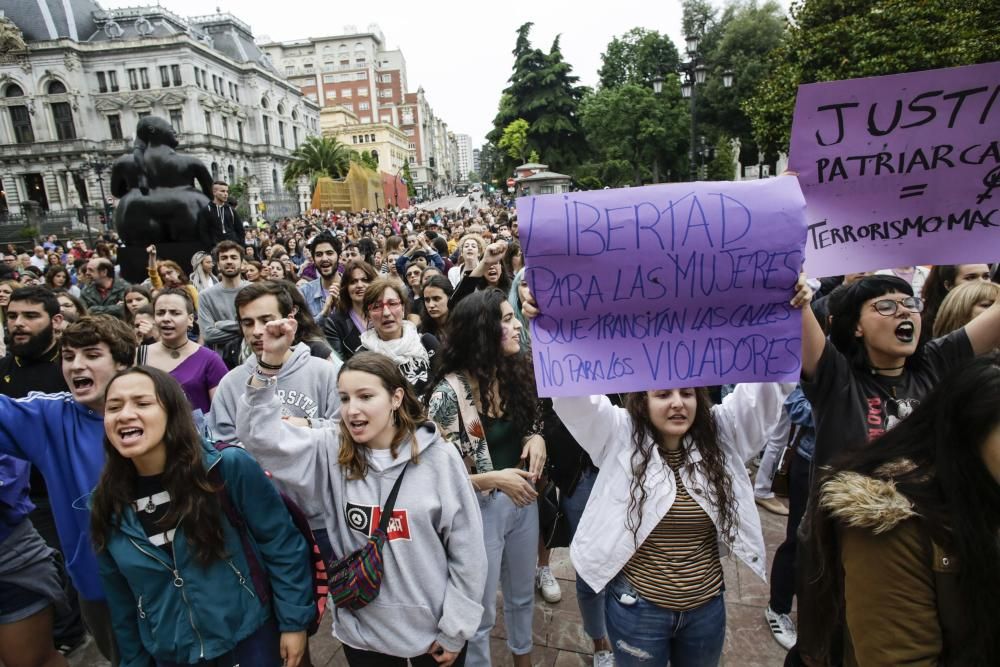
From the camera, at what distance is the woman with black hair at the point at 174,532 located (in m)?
1.88

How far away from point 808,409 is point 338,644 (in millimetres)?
2903

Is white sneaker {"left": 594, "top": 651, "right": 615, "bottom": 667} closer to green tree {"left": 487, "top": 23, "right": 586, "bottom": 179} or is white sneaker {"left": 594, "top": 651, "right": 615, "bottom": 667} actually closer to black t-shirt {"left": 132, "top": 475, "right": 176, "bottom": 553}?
black t-shirt {"left": 132, "top": 475, "right": 176, "bottom": 553}

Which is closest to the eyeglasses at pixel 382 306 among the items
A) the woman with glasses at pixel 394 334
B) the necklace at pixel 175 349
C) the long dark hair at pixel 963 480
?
the woman with glasses at pixel 394 334

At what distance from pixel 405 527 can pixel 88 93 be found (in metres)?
72.7

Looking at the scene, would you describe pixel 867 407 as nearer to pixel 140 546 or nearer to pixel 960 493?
pixel 960 493

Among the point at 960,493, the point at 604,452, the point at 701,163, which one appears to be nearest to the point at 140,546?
the point at 604,452

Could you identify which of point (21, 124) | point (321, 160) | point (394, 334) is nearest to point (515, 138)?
point (321, 160)

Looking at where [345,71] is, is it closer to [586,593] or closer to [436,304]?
[436,304]

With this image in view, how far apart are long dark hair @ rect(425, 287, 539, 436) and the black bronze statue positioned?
27.2ft

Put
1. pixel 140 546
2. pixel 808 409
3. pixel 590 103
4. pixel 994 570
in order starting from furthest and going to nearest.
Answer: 1. pixel 590 103
2. pixel 808 409
3. pixel 140 546
4. pixel 994 570

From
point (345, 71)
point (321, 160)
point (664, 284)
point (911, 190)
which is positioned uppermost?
point (345, 71)

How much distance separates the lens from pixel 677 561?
2.05 m

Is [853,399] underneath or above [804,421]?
above

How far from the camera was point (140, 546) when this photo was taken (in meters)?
1.87
